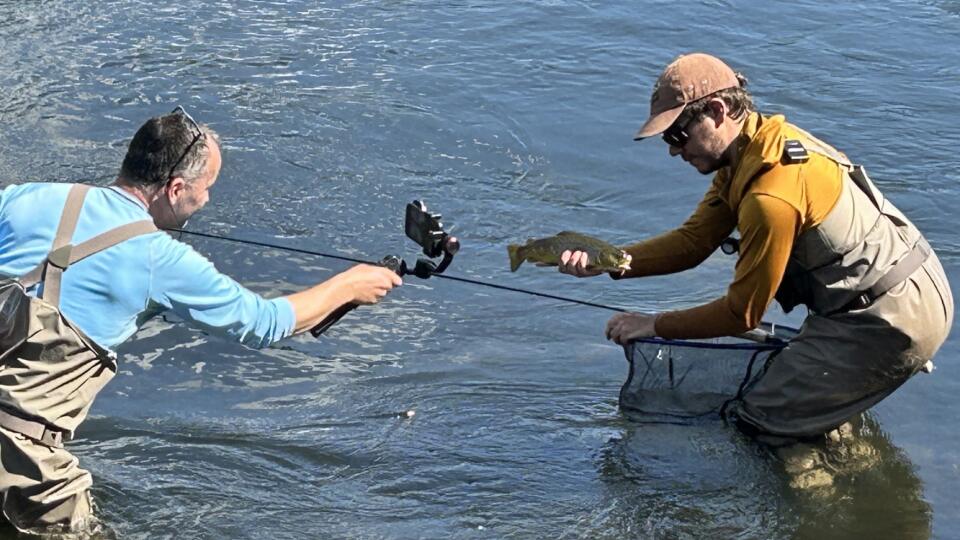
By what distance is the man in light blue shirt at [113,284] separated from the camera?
433 centimetres

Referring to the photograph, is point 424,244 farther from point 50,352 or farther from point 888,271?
point 888,271

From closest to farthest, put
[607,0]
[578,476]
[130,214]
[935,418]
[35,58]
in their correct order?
1. [130,214]
2. [578,476]
3. [935,418]
4. [35,58]
5. [607,0]

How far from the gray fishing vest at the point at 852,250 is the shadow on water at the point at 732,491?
3.05 ft

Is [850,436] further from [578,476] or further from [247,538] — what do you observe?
[247,538]

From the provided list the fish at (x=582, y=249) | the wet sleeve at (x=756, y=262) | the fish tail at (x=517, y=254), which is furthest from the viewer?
the fish tail at (x=517, y=254)

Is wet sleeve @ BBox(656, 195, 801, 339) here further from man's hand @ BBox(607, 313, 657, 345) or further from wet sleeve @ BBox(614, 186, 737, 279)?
wet sleeve @ BBox(614, 186, 737, 279)

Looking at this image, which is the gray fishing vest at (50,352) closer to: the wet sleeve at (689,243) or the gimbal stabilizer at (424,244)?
the gimbal stabilizer at (424,244)

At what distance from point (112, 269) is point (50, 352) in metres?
0.38

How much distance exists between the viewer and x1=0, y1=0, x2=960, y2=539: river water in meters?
5.69

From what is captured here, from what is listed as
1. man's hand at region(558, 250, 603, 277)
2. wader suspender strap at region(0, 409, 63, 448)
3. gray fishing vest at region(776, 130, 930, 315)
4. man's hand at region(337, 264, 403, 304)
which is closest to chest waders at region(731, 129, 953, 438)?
gray fishing vest at region(776, 130, 930, 315)

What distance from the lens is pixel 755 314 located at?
501 centimetres

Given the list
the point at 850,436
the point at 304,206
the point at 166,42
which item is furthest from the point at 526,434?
the point at 166,42

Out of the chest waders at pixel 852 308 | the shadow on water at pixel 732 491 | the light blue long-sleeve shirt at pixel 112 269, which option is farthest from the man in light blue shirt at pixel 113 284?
the chest waders at pixel 852 308

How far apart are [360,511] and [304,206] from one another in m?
3.57
